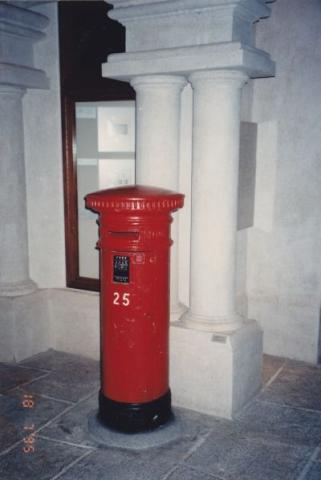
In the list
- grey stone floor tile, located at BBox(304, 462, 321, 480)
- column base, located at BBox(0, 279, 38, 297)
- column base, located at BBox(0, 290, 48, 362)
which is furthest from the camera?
column base, located at BBox(0, 279, 38, 297)

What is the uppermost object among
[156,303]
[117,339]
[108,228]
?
[108,228]

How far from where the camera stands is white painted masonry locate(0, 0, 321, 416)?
14.7 ft

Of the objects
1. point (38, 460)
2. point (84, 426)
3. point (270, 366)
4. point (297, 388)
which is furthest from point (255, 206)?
point (38, 460)

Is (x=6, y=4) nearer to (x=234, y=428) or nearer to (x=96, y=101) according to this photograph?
(x=96, y=101)

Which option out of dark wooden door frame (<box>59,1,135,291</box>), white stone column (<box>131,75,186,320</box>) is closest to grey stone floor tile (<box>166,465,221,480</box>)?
white stone column (<box>131,75,186,320</box>)

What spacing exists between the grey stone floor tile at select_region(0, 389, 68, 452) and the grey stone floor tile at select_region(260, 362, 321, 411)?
1.95 meters

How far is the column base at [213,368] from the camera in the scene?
4547 millimetres

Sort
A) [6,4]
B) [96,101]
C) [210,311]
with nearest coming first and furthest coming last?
[210,311], [6,4], [96,101]

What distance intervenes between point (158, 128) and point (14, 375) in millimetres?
2923

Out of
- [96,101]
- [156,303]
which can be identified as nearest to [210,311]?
[156,303]

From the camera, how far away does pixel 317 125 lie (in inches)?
210

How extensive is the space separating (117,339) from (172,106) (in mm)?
2114

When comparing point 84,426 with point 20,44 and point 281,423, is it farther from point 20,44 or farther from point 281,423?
point 20,44

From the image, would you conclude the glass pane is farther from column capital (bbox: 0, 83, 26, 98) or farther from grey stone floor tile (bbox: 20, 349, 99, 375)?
grey stone floor tile (bbox: 20, 349, 99, 375)
